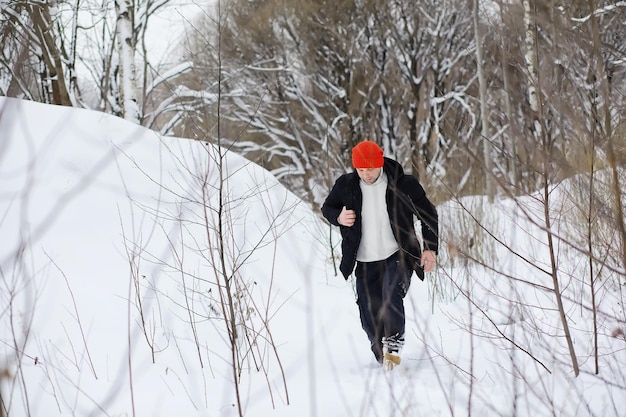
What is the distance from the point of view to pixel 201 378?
11.6 feet

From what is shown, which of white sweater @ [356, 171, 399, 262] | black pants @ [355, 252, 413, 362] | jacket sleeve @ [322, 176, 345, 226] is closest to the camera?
black pants @ [355, 252, 413, 362]

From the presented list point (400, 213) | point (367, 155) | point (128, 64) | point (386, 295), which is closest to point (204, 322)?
point (386, 295)

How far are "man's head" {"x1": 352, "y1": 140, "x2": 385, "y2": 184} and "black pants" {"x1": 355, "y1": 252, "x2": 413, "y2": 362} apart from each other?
0.56m

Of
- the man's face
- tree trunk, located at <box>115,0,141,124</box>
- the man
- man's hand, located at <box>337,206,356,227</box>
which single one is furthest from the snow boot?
tree trunk, located at <box>115,0,141,124</box>

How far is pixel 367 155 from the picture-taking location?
373 cm

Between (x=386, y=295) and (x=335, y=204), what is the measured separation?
69 centimetres

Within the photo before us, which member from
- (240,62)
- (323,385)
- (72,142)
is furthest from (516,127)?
(240,62)

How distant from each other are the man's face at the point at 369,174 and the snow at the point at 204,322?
650 millimetres

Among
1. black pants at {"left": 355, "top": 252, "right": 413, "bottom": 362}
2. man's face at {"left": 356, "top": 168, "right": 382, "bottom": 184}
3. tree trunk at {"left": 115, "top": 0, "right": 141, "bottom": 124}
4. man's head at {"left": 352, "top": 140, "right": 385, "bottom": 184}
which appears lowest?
black pants at {"left": 355, "top": 252, "right": 413, "bottom": 362}

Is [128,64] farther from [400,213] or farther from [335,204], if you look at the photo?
[400,213]

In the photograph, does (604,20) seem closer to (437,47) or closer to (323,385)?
(437,47)

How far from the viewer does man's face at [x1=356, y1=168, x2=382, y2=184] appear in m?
3.82

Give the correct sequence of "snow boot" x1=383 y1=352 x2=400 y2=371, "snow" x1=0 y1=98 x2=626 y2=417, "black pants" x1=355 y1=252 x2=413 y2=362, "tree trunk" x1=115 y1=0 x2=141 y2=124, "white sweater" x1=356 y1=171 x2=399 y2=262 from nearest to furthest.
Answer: "snow" x1=0 y1=98 x2=626 y2=417, "snow boot" x1=383 y1=352 x2=400 y2=371, "black pants" x1=355 y1=252 x2=413 y2=362, "white sweater" x1=356 y1=171 x2=399 y2=262, "tree trunk" x1=115 y1=0 x2=141 y2=124

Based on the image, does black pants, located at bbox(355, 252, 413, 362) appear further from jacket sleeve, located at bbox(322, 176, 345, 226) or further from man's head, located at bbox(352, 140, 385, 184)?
man's head, located at bbox(352, 140, 385, 184)
